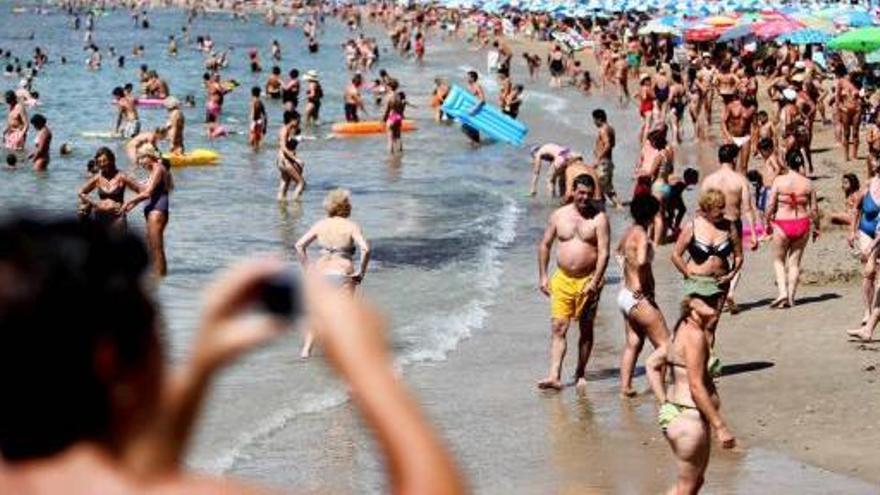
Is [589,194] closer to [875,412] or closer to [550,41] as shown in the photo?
[875,412]

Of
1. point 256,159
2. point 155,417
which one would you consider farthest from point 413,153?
point 155,417

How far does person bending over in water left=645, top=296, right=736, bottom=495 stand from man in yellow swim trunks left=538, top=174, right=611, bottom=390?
1633 millimetres

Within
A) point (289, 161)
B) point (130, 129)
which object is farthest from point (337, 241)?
point (130, 129)

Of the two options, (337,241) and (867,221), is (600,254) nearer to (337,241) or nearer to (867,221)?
(337,241)

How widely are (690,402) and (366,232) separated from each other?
42.1 ft

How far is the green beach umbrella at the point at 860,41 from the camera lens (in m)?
30.6

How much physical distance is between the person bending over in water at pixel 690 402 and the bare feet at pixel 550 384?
2034mm

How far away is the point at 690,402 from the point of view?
25.3 ft

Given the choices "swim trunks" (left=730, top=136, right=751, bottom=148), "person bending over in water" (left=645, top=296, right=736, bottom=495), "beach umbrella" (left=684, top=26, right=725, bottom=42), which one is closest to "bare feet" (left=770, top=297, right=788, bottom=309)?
"person bending over in water" (left=645, top=296, right=736, bottom=495)

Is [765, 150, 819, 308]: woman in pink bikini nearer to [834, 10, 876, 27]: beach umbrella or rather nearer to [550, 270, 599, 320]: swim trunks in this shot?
[550, 270, 599, 320]: swim trunks

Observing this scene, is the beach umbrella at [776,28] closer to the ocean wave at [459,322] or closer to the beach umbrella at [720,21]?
the beach umbrella at [720,21]

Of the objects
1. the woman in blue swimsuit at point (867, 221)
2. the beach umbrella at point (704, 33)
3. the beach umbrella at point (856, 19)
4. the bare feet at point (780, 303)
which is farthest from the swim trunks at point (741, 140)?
the beach umbrella at point (704, 33)

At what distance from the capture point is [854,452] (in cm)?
927

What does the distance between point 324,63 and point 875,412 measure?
53844mm
